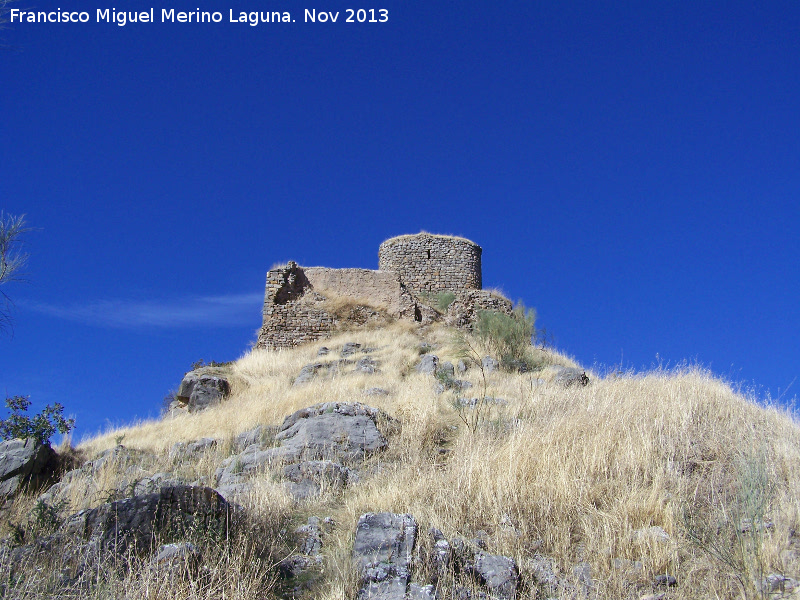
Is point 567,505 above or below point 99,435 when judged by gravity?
below

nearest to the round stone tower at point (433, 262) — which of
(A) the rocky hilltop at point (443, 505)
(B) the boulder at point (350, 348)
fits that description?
(B) the boulder at point (350, 348)

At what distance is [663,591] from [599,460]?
5.43ft

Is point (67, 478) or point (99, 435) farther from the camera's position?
point (99, 435)

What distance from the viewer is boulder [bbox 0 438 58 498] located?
835 cm

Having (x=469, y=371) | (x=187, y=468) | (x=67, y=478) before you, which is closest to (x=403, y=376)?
(x=469, y=371)

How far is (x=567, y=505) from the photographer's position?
16.1ft

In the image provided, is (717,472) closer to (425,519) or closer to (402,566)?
(425,519)

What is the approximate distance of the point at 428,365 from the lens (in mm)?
13109

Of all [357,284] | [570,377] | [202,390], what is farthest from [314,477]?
[357,284]

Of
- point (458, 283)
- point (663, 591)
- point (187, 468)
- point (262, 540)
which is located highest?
point (458, 283)

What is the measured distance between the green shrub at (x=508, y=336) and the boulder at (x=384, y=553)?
9330 millimetres

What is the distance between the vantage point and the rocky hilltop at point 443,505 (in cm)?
402

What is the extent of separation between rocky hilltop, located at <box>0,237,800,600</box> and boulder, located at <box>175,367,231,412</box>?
408 centimetres

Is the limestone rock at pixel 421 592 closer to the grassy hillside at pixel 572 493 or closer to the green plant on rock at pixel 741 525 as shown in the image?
the grassy hillside at pixel 572 493
